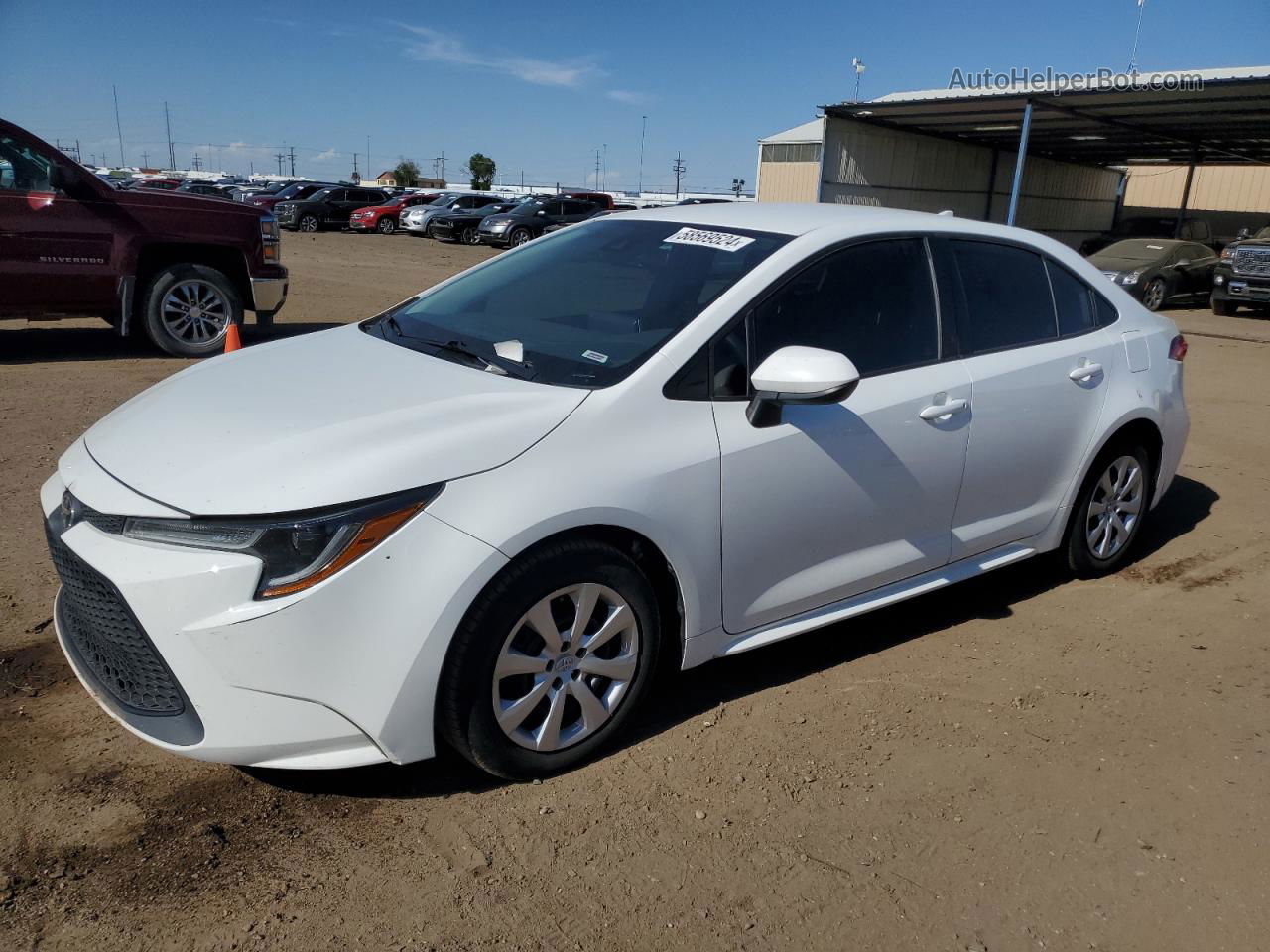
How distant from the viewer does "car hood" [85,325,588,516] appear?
253 cm

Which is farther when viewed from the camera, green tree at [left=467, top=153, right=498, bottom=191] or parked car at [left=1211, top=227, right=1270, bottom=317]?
green tree at [left=467, top=153, right=498, bottom=191]

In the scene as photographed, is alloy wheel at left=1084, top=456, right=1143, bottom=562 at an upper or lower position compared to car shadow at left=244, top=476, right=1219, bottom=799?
upper

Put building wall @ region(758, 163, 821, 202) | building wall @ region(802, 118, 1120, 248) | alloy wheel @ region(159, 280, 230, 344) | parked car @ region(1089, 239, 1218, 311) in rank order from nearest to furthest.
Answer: alloy wheel @ region(159, 280, 230, 344) → parked car @ region(1089, 239, 1218, 311) → building wall @ region(802, 118, 1120, 248) → building wall @ region(758, 163, 821, 202)

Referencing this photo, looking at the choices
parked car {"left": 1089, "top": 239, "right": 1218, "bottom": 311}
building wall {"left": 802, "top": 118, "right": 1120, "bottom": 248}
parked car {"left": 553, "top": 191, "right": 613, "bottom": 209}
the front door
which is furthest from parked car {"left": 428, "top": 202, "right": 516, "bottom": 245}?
the front door

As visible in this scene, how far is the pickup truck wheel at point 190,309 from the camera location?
8.67 meters

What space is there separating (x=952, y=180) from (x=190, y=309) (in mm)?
30346

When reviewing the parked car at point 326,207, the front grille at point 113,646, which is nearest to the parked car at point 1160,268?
the front grille at point 113,646

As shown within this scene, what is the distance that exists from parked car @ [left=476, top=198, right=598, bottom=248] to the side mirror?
1037 inches

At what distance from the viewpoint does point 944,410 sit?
362cm

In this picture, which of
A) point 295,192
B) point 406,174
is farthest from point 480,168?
point 295,192

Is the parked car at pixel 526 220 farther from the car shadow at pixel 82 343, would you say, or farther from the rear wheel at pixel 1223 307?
the car shadow at pixel 82 343

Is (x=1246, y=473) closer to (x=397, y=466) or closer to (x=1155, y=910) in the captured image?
(x=1155, y=910)

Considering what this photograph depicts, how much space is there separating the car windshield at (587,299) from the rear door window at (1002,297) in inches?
35.8

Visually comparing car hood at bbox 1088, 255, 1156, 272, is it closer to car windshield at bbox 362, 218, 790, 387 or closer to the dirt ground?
the dirt ground
